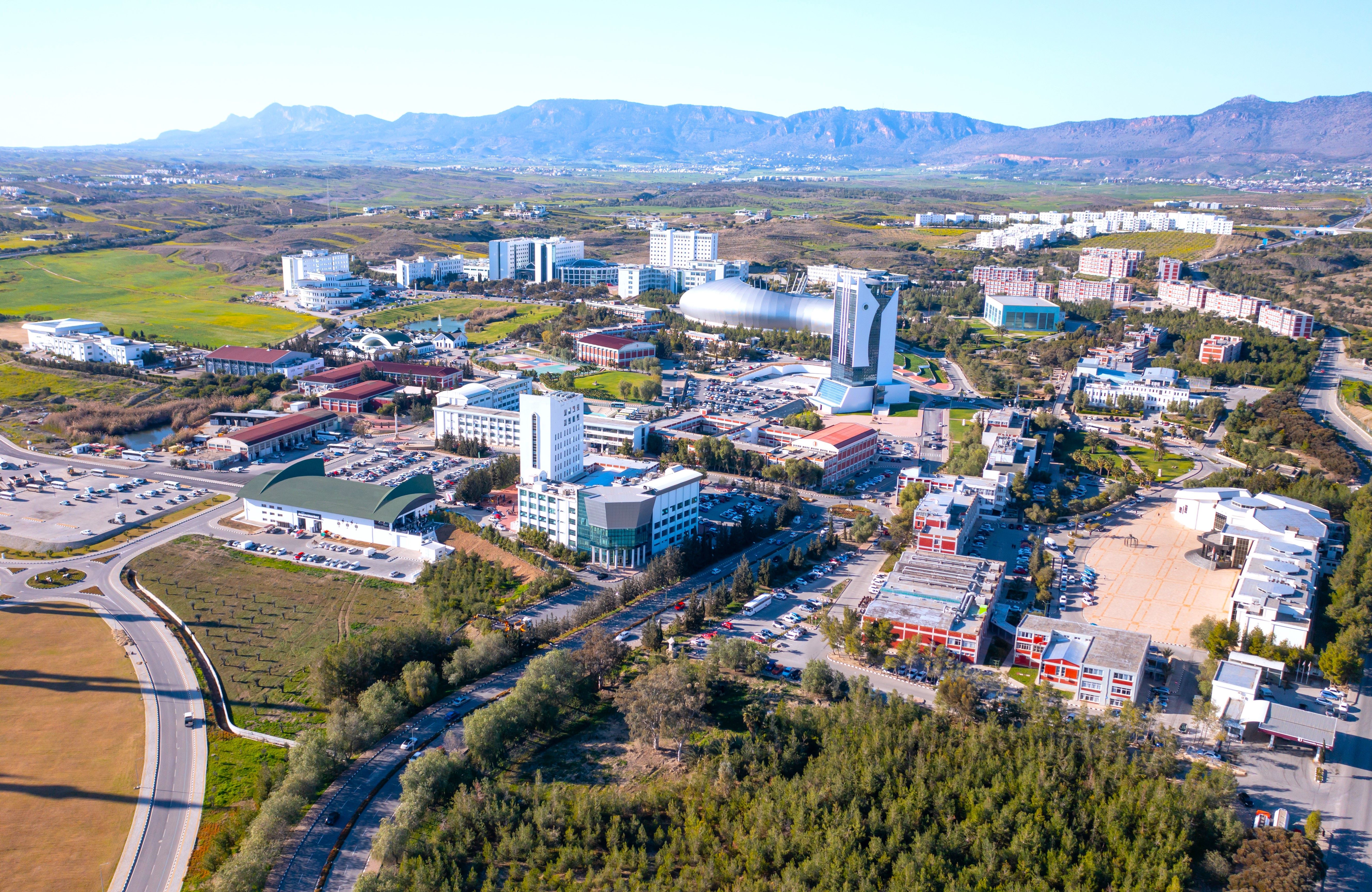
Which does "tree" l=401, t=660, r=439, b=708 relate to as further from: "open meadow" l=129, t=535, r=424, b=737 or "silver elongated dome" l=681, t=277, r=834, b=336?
"silver elongated dome" l=681, t=277, r=834, b=336

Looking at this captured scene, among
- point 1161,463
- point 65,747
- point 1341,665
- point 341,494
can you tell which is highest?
point 1161,463

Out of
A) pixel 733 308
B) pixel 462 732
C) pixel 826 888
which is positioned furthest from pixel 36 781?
pixel 733 308

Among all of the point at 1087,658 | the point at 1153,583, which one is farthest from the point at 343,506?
the point at 1153,583

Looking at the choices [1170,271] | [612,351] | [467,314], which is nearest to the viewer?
[612,351]

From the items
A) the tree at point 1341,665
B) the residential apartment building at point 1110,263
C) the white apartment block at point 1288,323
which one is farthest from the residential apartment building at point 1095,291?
the tree at point 1341,665

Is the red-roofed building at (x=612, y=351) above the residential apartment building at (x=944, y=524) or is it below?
above

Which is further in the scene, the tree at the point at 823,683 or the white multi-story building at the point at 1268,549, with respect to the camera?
the white multi-story building at the point at 1268,549

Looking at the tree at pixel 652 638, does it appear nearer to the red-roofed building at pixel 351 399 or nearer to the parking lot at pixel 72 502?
the parking lot at pixel 72 502

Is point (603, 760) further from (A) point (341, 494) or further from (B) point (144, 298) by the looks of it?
(B) point (144, 298)
